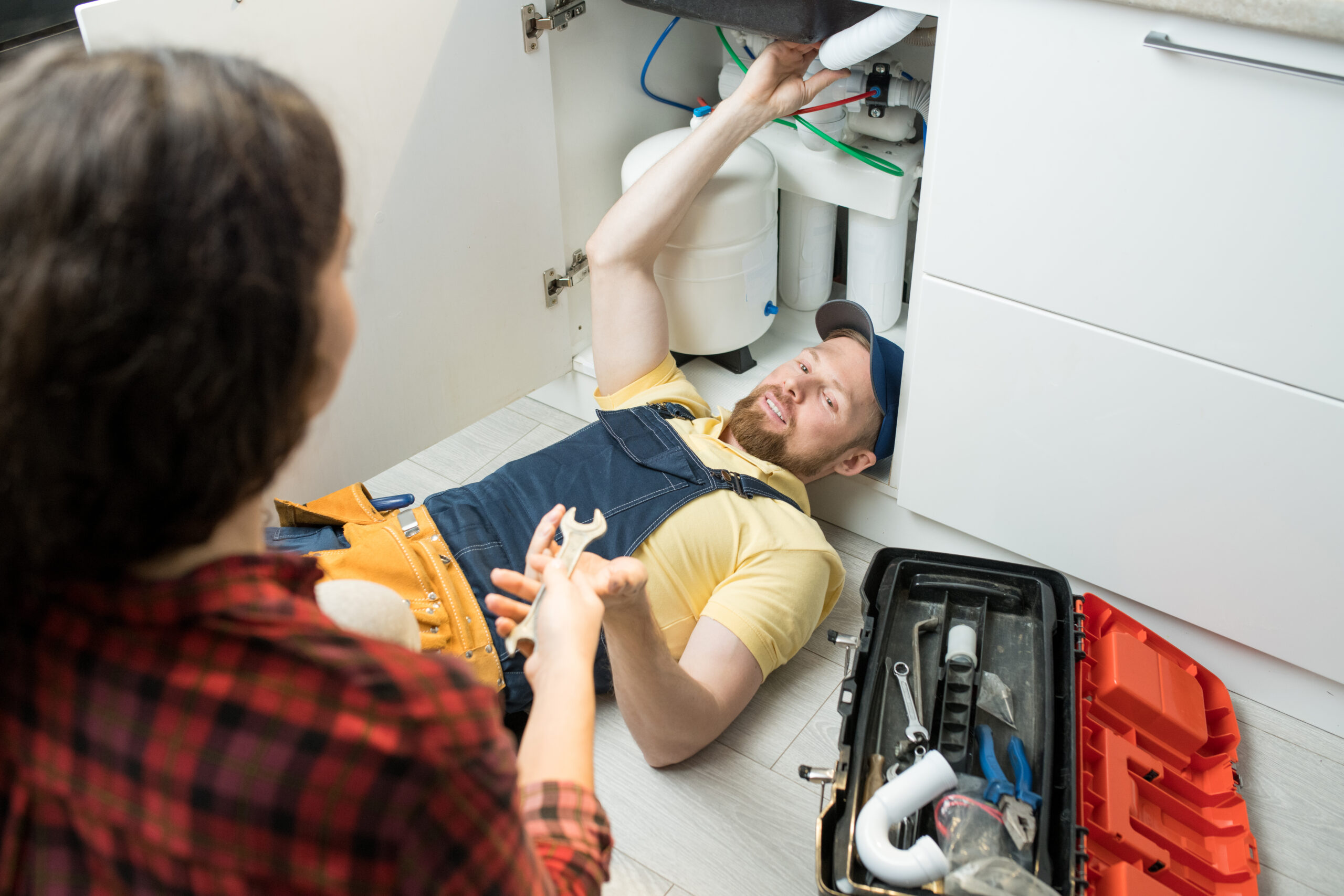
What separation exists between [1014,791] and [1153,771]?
23 cm

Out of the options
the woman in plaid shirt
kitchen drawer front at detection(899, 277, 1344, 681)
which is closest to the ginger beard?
kitchen drawer front at detection(899, 277, 1344, 681)

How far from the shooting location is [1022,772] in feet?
3.45

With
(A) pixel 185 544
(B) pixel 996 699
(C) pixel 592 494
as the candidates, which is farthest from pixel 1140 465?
(A) pixel 185 544

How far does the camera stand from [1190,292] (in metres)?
1.03

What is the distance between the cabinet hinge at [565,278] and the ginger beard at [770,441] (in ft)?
1.21

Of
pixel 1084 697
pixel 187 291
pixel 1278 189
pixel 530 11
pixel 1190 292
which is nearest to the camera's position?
pixel 187 291

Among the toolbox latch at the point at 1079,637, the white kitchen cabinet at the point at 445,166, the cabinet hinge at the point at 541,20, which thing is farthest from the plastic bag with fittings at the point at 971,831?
the cabinet hinge at the point at 541,20

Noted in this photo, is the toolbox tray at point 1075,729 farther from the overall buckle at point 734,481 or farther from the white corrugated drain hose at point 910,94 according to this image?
the white corrugated drain hose at point 910,94

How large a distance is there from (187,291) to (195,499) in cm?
9

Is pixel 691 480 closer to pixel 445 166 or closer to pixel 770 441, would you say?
pixel 770 441

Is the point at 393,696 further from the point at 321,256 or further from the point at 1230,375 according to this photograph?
the point at 1230,375

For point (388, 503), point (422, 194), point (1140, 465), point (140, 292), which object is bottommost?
point (388, 503)

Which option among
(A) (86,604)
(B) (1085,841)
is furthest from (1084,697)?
(A) (86,604)

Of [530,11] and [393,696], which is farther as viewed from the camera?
[530,11]
